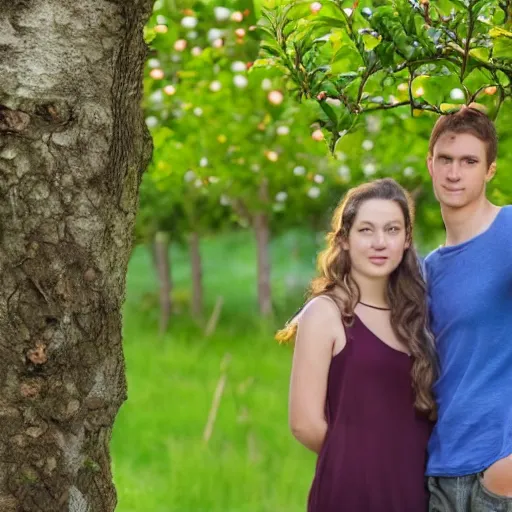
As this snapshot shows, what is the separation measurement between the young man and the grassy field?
2.89 meters

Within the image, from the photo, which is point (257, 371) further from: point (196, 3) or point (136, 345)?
point (196, 3)

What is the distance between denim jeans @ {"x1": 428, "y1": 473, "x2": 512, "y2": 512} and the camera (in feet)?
9.29

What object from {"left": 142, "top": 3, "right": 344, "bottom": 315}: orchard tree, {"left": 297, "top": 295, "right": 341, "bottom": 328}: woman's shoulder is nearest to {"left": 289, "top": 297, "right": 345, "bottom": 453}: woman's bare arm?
{"left": 297, "top": 295, "right": 341, "bottom": 328}: woman's shoulder

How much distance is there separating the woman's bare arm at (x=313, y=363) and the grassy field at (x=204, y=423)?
8.72ft

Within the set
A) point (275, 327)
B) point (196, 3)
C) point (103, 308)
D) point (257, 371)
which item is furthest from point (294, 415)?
point (275, 327)

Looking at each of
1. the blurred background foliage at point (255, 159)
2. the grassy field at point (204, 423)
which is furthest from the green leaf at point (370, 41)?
the grassy field at point (204, 423)

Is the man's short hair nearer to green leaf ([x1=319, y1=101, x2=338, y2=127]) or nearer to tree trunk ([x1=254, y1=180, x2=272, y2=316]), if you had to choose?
green leaf ([x1=319, y1=101, x2=338, y2=127])

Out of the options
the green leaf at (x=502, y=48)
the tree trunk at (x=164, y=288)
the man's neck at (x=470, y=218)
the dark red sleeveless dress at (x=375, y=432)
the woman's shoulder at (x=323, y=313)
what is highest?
the green leaf at (x=502, y=48)

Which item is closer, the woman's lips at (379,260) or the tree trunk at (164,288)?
the woman's lips at (379,260)

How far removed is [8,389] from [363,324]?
1119 millimetres

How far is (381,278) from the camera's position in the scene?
3043 millimetres

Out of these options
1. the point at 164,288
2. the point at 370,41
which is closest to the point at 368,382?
the point at 370,41

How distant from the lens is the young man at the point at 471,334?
2844 mm

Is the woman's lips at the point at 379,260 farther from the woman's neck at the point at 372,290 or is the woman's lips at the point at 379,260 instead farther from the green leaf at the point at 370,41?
the green leaf at the point at 370,41
